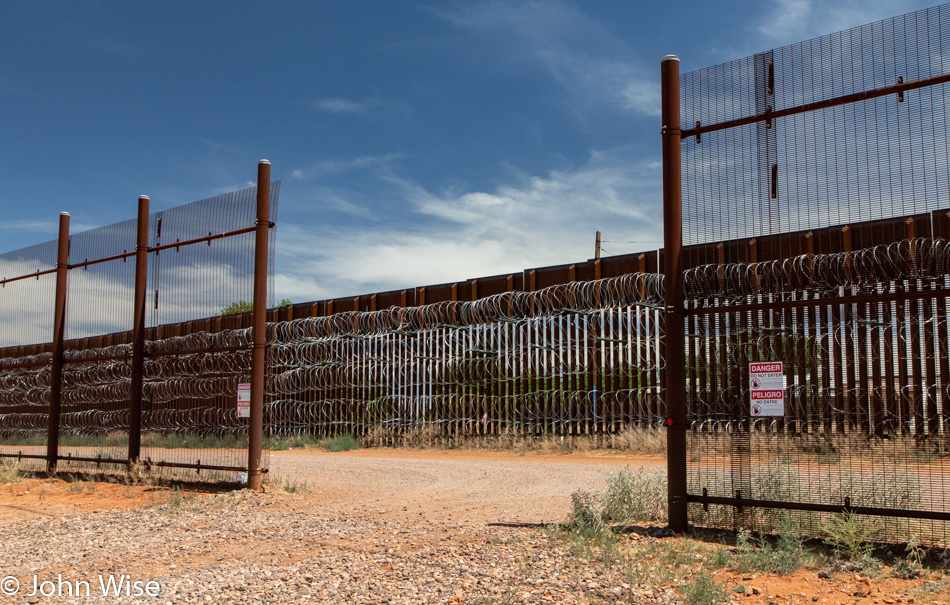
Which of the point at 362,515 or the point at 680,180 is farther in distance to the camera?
the point at 362,515

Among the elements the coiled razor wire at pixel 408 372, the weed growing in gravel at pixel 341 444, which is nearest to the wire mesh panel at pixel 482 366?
the coiled razor wire at pixel 408 372

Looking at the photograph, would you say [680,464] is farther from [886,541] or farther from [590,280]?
[590,280]

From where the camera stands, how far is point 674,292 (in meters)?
7.38

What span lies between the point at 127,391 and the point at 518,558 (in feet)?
36.8

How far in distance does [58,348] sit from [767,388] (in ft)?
42.7

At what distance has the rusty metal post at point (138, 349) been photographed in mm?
12805

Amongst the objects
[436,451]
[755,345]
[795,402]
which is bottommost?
[436,451]

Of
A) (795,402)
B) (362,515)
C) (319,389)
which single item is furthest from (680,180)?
(319,389)

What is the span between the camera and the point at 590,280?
19359 millimetres

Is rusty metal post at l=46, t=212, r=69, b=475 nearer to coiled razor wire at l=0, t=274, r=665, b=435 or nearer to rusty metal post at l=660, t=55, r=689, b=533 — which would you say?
coiled razor wire at l=0, t=274, r=665, b=435

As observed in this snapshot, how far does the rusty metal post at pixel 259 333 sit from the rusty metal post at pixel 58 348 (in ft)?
19.8

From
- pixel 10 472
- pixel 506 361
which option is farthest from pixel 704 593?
pixel 506 361

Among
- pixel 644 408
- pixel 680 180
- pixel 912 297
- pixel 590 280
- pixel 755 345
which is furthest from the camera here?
pixel 590 280

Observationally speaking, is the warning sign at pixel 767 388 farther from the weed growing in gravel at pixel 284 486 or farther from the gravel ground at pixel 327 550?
the weed growing in gravel at pixel 284 486
